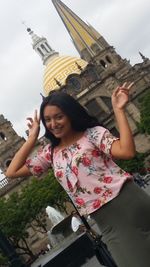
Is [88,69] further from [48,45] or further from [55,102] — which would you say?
[55,102]

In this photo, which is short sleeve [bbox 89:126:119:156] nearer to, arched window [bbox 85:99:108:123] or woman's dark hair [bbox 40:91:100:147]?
woman's dark hair [bbox 40:91:100:147]

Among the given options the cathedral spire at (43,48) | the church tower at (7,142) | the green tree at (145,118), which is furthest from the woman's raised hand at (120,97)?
the cathedral spire at (43,48)

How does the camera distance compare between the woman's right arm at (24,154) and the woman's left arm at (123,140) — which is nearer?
the woman's left arm at (123,140)

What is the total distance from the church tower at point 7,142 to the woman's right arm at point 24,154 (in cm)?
4612

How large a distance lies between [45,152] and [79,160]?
1.58 feet

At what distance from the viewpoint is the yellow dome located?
59.7 metres

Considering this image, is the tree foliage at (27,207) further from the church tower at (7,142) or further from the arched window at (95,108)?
the arched window at (95,108)

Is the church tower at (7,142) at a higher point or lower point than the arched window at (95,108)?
higher

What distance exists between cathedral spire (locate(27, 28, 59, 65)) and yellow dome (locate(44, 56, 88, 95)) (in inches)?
174

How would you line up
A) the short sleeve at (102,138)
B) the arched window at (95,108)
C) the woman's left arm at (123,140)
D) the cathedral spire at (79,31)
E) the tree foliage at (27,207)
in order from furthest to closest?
the cathedral spire at (79,31) < the arched window at (95,108) < the tree foliage at (27,207) < the short sleeve at (102,138) < the woman's left arm at (123,140)

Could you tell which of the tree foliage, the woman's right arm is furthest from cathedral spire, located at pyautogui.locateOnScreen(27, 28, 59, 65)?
the woman's right arm

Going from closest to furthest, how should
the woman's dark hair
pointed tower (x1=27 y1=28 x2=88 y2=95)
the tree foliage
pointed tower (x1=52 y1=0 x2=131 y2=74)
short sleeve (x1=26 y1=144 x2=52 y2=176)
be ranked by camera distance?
1. the woman's dark hair
2. short sleeve (x1=26 y1=144 x2=52 y2=176)
3. the tree foliage
4. pointed tower (x1=27 y1=28 x2=88 y2=95)
5. pointed tower (x1=52 y1=0 x2=131 y2=74)

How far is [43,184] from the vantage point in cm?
3900

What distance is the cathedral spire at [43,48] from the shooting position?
67.2 metres
